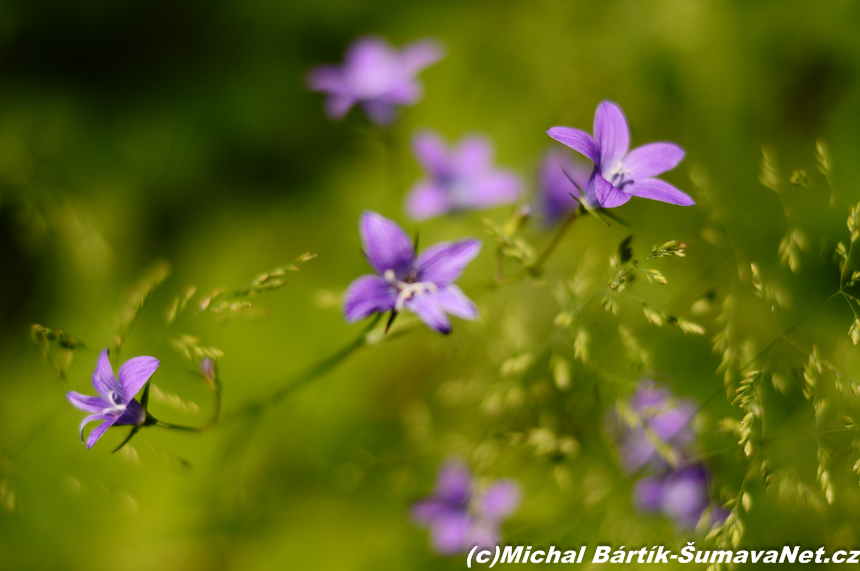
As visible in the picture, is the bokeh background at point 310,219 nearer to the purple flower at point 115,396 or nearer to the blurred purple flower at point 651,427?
the blurred purple flower at point 651,427

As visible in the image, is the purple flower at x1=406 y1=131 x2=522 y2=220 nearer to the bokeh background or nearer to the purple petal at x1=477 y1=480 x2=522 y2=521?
the bokeh background

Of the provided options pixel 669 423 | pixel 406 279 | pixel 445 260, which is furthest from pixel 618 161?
pixel 669 423

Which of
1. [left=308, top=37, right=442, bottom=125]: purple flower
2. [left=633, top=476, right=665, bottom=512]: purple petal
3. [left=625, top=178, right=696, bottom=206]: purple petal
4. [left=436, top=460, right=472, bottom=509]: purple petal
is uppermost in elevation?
[left=308, top=37, right=442, bottom=125]: purple flower

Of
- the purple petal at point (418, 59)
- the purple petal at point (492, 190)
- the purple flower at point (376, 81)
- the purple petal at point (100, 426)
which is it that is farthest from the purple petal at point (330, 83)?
the purple petal at point (100, 426)

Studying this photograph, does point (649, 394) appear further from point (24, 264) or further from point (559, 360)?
point (24, 264)

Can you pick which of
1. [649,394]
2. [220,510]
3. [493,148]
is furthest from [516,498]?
[493,148]

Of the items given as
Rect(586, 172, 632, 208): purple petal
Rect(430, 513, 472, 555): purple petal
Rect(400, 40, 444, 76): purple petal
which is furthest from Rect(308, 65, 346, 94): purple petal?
Rect(430, 513, 472, 555): purple petal
